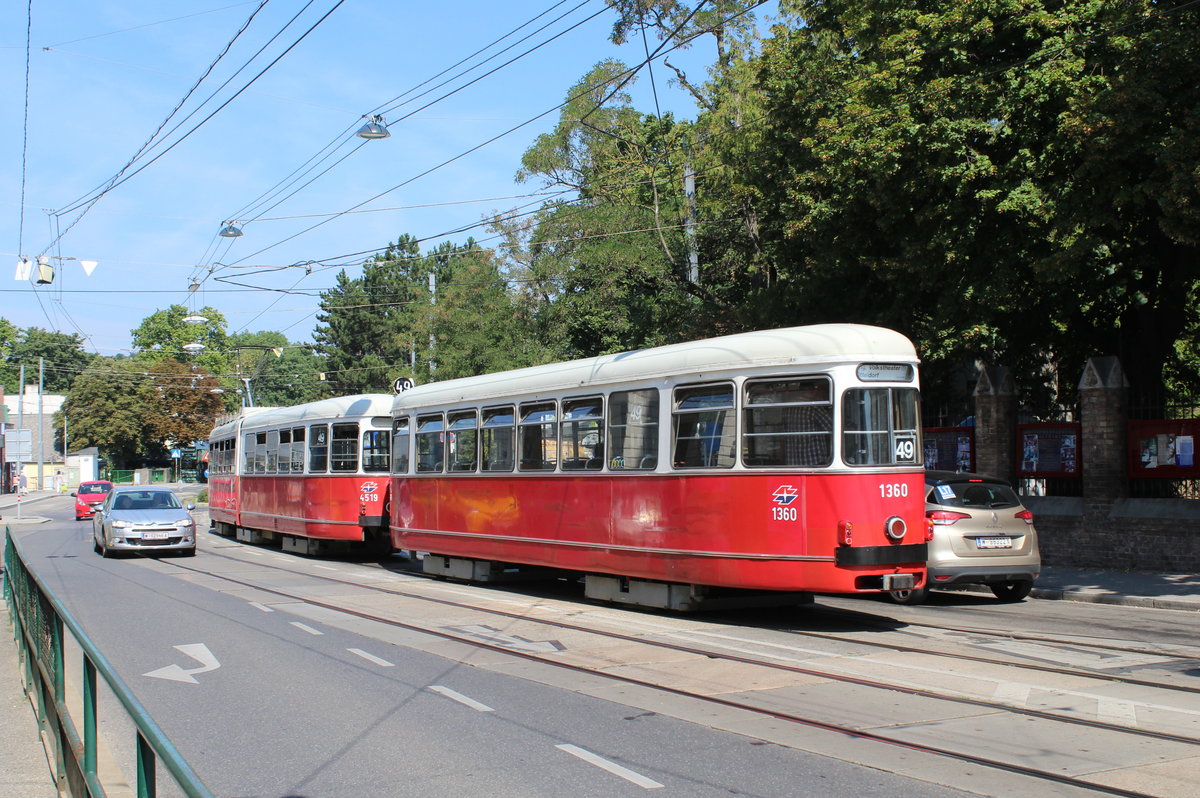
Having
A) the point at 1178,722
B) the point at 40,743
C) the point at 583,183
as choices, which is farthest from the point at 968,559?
the point at 583,183

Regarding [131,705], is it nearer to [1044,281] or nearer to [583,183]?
[1044,281]

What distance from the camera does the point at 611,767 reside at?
629 cm

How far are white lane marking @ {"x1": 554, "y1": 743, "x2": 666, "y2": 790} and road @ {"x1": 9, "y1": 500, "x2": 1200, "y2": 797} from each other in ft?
0.07

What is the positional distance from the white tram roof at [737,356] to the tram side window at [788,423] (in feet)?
0.84

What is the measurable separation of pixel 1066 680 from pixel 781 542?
334 cm

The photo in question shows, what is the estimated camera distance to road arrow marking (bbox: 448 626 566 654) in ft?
34.8

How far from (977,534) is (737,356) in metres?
4.02

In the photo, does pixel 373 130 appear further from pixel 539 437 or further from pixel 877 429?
pixel 877 429

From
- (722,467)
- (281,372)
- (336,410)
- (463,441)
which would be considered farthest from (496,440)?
(281,372)

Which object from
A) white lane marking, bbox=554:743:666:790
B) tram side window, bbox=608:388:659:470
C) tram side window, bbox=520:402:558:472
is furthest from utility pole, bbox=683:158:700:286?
white lane marking, bbox=554:743:666:790

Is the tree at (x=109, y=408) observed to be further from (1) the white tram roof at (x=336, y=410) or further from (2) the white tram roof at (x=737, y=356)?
(2) the white tram roof at (x=737, y=356)

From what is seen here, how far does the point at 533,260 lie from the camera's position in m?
38.1

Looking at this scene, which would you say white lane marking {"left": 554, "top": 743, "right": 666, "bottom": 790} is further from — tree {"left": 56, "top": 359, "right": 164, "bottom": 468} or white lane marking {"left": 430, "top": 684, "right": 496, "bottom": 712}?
tree {"left": 56, "top": 359, "right": 164, "bottom": 468}

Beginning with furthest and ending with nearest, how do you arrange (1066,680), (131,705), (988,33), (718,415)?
(988,33) → (718,415) → (1066,680) → (131,705)
